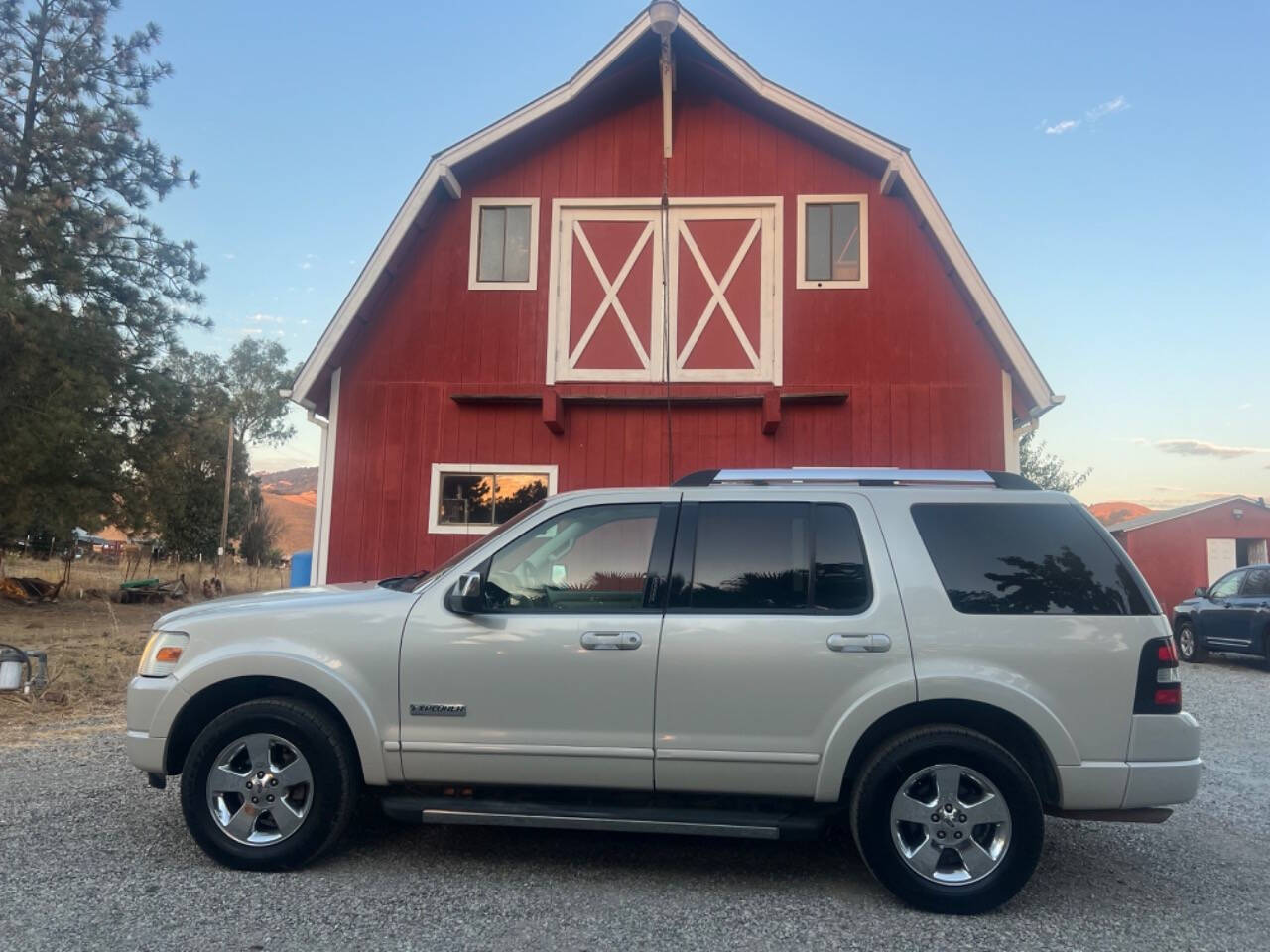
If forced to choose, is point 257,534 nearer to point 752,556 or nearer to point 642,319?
point 642,319

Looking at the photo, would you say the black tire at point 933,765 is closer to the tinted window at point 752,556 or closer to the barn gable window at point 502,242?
the tinted window at point 752,556

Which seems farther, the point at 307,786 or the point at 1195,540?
the point at 1195,540

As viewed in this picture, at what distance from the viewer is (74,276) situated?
1786cm

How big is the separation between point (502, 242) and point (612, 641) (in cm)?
733

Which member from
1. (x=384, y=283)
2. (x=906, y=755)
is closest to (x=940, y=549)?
(x=906, y=755)

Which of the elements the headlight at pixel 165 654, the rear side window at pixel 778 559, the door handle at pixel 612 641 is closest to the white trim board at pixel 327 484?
the headlight at pixel 165 654

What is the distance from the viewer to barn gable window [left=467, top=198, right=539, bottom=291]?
401 inches

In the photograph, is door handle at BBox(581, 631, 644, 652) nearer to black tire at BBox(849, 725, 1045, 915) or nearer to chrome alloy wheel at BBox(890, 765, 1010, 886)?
black tire at BBox(849, 725, 1045, 915)

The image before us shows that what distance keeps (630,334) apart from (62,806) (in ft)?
22.7

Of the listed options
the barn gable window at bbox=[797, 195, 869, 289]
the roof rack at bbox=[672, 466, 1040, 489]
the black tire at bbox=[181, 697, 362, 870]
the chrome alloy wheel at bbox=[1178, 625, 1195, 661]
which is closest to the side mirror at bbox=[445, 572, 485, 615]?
the black tire at bbox=[181, 697, 362, 870]

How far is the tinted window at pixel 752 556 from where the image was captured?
412 cm

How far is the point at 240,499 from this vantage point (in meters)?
38.2

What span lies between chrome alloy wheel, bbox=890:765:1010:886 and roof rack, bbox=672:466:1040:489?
135 cm

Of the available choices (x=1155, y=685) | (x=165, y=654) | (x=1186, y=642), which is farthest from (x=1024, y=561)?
(x=1186, y=642)
